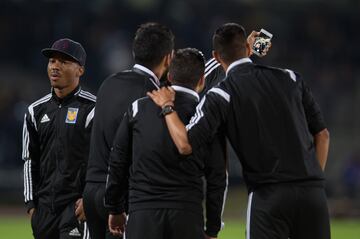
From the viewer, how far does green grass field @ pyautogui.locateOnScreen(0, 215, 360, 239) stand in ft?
45.4

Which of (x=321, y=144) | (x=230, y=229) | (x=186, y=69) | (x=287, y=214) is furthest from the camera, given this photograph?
(x=230, y=229)

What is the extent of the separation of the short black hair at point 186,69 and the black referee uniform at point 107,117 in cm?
31

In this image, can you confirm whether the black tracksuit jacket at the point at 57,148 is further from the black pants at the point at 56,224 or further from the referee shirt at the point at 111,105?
the referee shirt at the point at 111,105

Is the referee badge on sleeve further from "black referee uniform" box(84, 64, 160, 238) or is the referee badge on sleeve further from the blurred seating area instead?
the blurred seating area

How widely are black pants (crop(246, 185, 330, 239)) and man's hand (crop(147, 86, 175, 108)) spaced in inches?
33.8

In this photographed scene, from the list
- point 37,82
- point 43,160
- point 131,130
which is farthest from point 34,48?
point 131,130

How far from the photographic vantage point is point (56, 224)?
24.3 ft

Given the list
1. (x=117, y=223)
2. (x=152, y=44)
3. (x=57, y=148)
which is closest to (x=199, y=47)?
(x=57, y=148)

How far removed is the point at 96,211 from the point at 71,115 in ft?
3.98

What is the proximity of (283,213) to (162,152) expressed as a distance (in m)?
0.89

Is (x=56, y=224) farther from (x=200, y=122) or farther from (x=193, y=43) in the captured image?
(x=193, y=43)

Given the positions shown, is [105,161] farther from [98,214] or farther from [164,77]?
[164,77]

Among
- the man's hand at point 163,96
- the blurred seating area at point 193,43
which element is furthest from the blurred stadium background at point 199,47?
the man's hand at point 163,96

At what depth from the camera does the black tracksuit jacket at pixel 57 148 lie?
7.34m
